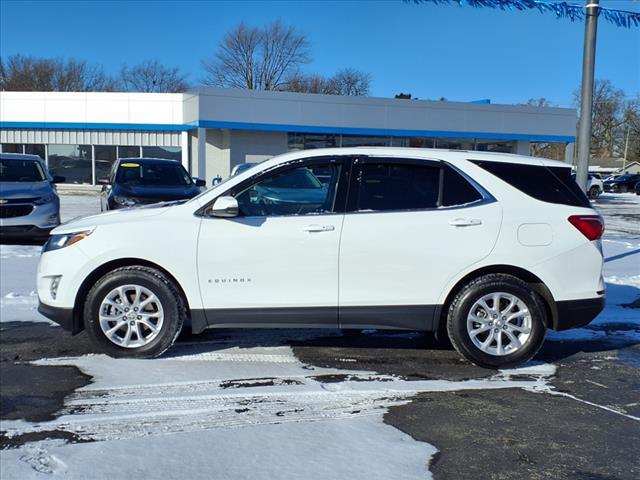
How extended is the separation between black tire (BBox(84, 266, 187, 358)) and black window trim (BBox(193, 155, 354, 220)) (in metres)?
0.66

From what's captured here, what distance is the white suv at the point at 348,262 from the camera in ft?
16.4

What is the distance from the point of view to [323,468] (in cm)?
330

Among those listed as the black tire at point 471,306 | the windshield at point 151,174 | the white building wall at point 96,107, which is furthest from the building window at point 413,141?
the black tire at point 471,306

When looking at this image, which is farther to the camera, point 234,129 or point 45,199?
point 234,129

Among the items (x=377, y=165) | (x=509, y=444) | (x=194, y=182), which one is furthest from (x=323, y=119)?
(x=509, y=444)

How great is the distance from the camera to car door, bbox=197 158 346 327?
4980mm

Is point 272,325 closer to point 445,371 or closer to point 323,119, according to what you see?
point 445,371

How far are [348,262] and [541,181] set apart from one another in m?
1.84

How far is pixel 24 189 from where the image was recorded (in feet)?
36.9

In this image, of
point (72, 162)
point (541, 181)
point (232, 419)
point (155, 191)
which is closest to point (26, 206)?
point (155, 191)

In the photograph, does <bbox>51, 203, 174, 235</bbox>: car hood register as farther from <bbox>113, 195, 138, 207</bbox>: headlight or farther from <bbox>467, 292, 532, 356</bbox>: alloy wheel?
<bbox>113, 195, 138, 207</bbox>: headlight

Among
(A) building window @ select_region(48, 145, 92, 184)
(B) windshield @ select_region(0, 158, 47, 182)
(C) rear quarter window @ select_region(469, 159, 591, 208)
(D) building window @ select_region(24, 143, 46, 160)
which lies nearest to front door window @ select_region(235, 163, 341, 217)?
(C) rear quarter window @ select_region(469, 159, 591, 208)

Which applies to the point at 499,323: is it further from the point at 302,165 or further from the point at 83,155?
the point at 83,155

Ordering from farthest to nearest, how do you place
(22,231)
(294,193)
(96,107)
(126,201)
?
(96,107)
(126,201)
(22,231)
(294,193)
